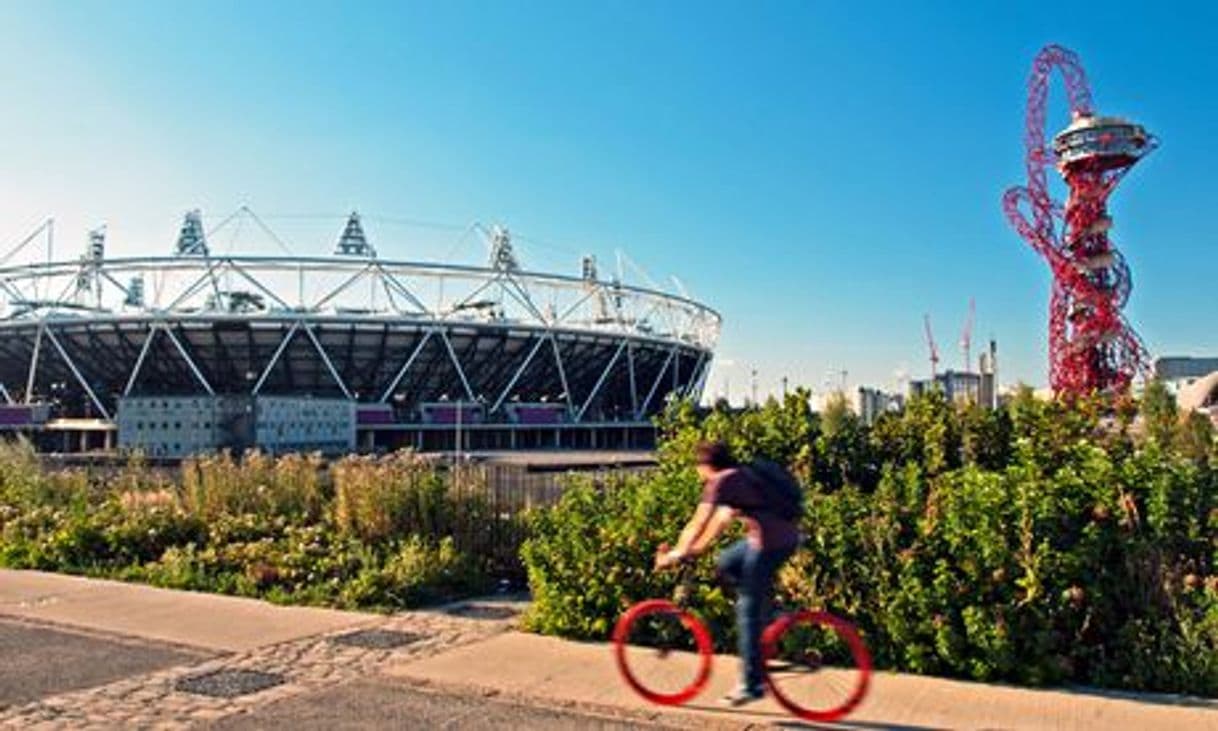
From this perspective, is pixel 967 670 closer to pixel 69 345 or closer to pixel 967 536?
pixel 967 536

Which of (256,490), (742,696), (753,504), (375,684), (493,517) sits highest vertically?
(753,504)

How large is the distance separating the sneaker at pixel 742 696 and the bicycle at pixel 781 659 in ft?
0.31

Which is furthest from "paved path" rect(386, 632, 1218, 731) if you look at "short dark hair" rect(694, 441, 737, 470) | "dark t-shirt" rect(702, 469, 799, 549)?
"short dark hair" rect(694, 441, 737, 470)

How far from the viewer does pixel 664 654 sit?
24.5ft

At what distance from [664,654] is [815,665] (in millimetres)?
1159

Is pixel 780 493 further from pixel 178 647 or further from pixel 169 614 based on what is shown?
pixel 169 614

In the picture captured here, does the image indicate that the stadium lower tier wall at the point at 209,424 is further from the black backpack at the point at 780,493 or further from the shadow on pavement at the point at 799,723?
the black backpack at the point at 780,493

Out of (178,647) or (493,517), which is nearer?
(178,647)

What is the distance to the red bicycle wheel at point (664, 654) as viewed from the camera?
684cm

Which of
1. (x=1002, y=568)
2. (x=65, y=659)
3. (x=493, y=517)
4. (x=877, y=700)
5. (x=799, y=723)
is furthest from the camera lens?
(x=493, y=517)

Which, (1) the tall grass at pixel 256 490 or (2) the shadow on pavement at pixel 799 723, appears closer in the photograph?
(2) the shadow on pavement at pixel 799 723

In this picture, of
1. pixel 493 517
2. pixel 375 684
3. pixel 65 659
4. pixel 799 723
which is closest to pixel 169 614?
pixel 65 659

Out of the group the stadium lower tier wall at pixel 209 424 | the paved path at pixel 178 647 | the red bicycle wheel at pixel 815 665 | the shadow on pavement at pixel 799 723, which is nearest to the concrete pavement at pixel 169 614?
the paved path at pixel 178 647

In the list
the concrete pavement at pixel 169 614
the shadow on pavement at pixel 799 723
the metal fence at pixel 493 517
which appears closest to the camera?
the shadow on pavement at pixel 799 723
